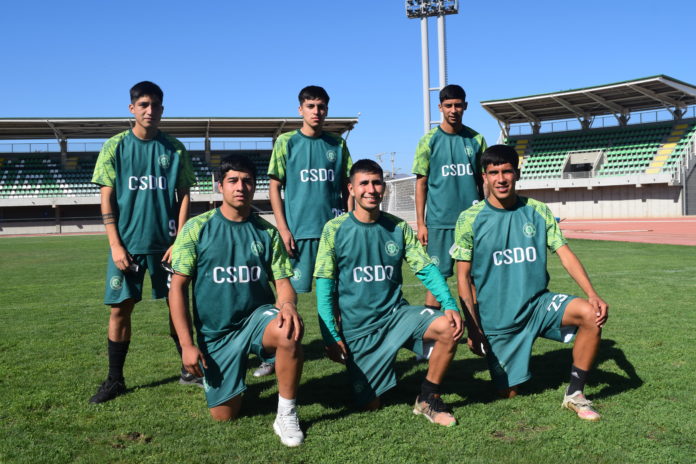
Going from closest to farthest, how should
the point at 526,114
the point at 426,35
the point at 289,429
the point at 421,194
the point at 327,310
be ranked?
1. the point at 289,429
2. the point at 327,310
3. the point at 421,194
4. the point at 426,35
5. the point at 526,114

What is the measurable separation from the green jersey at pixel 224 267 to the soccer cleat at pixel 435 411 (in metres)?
1.10

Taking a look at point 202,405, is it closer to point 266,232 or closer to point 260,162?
point 266,232

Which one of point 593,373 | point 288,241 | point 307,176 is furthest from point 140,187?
point 593,373

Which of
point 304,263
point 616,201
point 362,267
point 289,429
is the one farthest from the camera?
point 616,201

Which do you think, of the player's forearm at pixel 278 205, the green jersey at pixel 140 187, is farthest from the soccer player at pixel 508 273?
the green jersey at pixel 140 187

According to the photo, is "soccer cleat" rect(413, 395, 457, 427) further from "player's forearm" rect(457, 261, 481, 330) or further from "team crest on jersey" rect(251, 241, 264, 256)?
"team crest on jersey" rect(251, 241, 264, 256)

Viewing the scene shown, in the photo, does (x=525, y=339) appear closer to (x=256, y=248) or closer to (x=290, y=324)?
(x=290, y=324)

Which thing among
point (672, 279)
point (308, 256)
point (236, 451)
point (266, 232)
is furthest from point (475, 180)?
point (672, 279)

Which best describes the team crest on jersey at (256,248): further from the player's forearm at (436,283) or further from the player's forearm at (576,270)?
the player's forearm at (576,270)

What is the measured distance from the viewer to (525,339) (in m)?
3.69

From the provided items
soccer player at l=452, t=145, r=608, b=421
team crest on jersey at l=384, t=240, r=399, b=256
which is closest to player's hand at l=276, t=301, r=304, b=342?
team crest on jersey at l=384, t=240, r=399, b=256

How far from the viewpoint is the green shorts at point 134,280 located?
3918 millimetres

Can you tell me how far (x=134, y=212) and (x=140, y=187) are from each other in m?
→ 0.18

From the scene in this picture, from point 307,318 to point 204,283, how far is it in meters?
3.53
